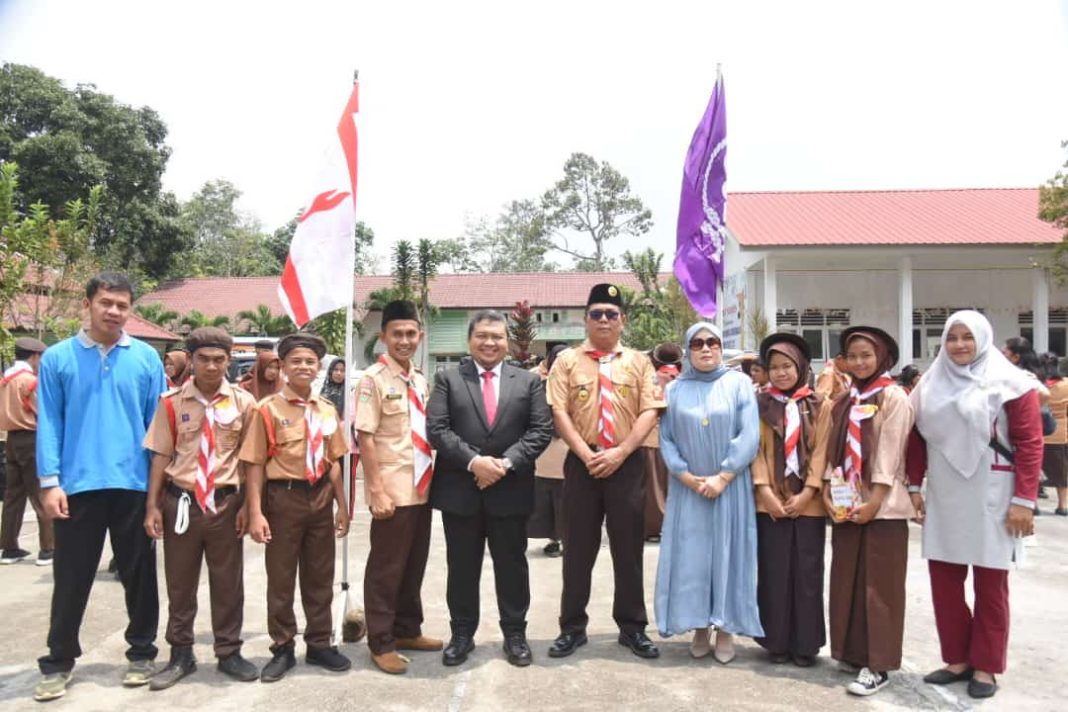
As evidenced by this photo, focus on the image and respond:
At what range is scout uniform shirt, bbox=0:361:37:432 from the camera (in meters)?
6.74

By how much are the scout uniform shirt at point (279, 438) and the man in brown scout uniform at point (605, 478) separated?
1.43 metres

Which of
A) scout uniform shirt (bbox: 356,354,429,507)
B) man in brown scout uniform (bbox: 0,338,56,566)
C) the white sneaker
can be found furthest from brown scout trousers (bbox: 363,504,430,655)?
man in brown scout uniform (bbox: 0,338,56,566)

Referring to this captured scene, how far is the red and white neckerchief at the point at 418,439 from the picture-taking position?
14.0ft

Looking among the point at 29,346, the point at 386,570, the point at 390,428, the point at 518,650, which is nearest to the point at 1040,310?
the point at 518,650

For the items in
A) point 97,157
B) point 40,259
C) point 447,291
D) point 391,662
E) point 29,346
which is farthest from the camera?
point 447,291

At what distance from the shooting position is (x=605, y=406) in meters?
4.38

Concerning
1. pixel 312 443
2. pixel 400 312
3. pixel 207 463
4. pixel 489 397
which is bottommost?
pixel 207 463

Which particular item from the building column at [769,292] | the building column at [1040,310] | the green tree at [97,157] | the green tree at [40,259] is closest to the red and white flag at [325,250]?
the green tree at [40,259]

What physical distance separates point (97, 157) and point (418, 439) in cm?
2859

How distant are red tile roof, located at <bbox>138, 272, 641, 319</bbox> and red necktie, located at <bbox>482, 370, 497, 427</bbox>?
27.7 metres

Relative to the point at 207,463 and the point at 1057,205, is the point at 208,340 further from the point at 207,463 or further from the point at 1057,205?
the point at 1057,205

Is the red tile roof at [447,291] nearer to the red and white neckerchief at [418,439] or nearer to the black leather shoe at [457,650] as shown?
the red and white neckerchief at [418,439]

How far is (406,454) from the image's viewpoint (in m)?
4.25

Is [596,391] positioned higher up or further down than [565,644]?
higher up
